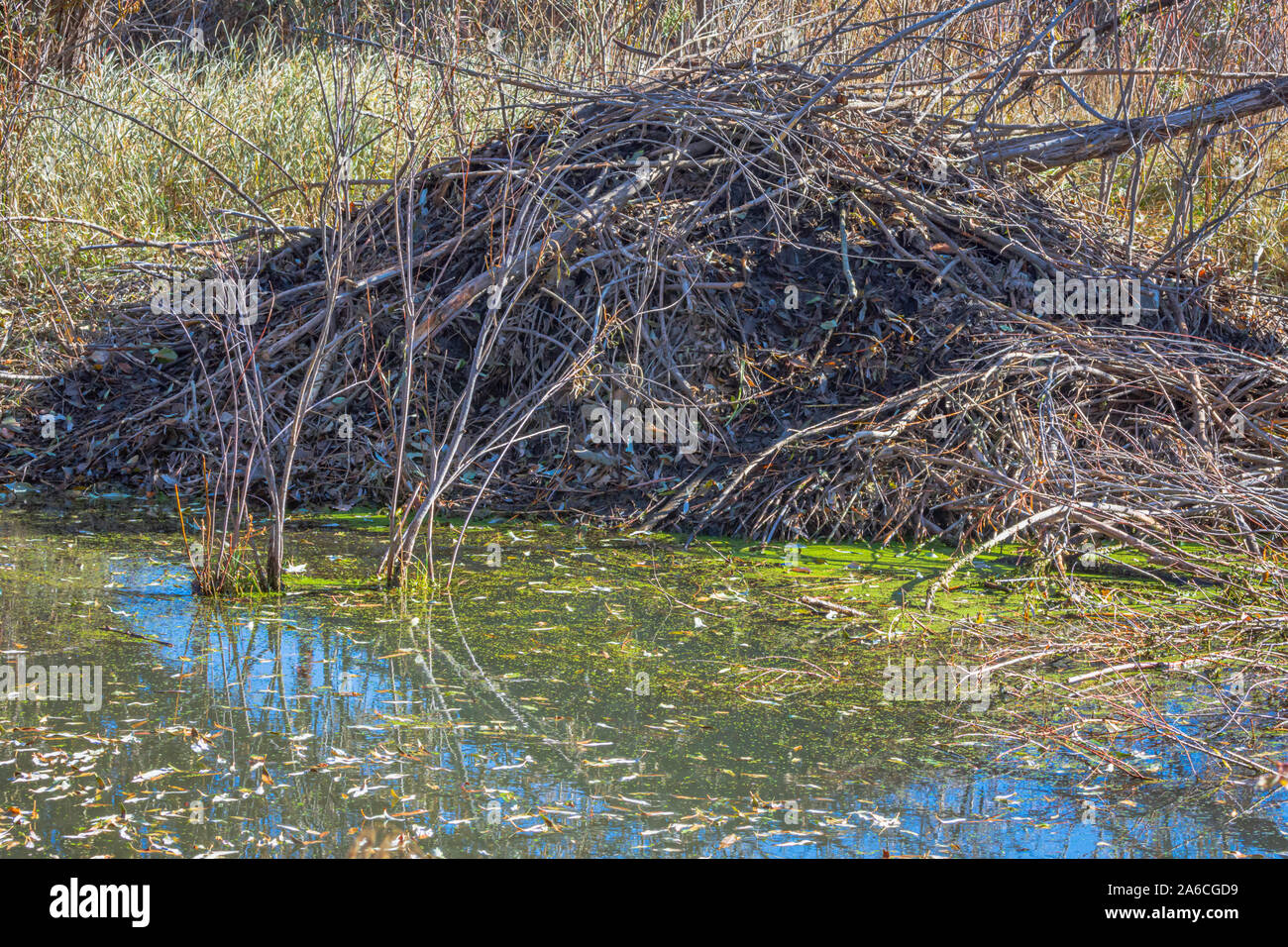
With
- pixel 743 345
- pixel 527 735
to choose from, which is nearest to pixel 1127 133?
pixel 743 345

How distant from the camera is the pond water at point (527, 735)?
9.34 feet

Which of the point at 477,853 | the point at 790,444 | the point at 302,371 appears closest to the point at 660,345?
the point at 790,444

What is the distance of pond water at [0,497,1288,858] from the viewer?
112 inches

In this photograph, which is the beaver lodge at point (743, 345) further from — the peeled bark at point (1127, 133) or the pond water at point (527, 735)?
the pond water at point (527, 735)

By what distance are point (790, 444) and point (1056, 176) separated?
294 centimetres

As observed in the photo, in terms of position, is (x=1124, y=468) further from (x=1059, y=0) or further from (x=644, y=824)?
(x=1059, y=0)

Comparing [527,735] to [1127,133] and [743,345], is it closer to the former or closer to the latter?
[743,345]

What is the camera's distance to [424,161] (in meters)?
7.33

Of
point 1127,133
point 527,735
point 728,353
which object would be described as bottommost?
point 527,735

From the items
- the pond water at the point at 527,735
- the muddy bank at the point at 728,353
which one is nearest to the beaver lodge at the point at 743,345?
the muddy bank at the point at 728,353

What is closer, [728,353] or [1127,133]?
[728,353]

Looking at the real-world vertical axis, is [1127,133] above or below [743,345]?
above

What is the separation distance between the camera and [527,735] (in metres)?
3.38

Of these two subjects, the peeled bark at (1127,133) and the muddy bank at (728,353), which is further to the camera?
the peeled bark at (1127,133)
